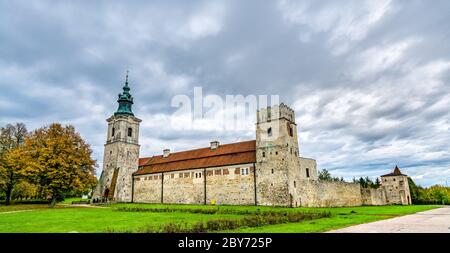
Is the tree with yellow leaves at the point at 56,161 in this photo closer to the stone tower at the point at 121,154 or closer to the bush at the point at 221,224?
the stone tower at the point at 121,154

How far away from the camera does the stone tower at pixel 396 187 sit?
52344 mm

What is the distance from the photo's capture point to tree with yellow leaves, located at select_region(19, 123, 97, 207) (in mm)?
32406

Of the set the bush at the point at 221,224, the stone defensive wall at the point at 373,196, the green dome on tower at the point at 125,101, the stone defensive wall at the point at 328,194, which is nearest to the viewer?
the bush at the point at 221,224

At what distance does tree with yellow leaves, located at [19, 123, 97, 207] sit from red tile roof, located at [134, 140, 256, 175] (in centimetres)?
1399

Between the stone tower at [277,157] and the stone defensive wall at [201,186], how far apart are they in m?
1.83

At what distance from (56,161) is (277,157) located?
1033 inches

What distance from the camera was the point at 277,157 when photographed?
35000 mm

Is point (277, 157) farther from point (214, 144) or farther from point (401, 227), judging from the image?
point (401, 227)

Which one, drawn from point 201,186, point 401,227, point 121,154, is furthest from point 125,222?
point 121,154

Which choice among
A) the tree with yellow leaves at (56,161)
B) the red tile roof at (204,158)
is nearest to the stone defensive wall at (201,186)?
the red tile roof at (204,158)
